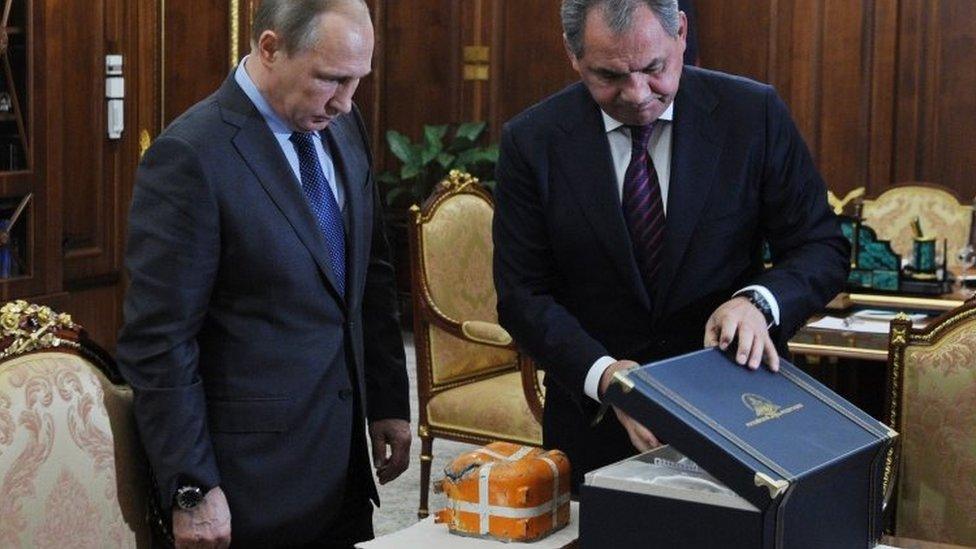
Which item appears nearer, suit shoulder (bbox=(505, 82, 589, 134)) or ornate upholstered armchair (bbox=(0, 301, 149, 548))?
ornate upholstered armchair (bbox=(0, 301, 149, 548))

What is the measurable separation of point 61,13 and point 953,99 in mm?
4005

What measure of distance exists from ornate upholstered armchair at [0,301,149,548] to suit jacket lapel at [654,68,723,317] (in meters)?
0.82

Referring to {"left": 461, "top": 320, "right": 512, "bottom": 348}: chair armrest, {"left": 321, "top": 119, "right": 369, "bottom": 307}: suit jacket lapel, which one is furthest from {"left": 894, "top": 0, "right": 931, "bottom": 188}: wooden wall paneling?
{"left": 321, "top": 119, "right": 369, "bottom": 307}: suit jacket lapel

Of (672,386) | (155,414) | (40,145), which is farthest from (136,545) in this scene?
(40,145)

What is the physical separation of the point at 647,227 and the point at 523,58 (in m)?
5.83

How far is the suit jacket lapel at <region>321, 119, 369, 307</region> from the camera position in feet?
7.61

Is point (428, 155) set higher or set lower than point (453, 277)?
higher

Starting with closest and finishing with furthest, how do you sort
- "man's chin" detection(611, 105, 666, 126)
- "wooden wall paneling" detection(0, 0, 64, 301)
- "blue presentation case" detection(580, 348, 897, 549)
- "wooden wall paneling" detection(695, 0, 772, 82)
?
"blue presentation case" detection(580, 348, 897, 549) < "man's chin" detection(611, 105, 666, 126) < "wooden wall paneling" detection(0, 0, 64, 301) < "wooden wall paneling" detection(695, 0, 772, 82)

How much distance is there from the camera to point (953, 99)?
7.02m

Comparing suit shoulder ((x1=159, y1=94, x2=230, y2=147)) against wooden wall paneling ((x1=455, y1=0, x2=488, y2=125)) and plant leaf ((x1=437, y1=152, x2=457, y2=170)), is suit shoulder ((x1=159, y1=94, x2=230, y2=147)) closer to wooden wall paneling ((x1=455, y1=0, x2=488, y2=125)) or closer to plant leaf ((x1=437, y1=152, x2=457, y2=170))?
plant leaf ((x1=437, y1=152, x2=457, y2=170))

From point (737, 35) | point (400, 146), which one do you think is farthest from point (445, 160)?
point (737, 35)

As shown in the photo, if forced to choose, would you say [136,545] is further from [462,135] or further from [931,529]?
[462,135]

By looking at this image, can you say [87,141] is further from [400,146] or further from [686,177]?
[686,177]

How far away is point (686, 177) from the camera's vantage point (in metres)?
2.20
